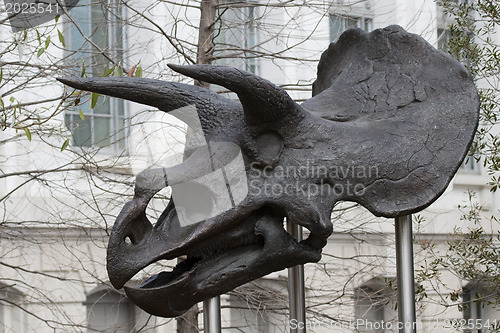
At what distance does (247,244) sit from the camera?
145cm

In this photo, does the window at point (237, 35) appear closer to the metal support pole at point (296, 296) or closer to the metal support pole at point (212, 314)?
the metal support pole at point (296, 296)

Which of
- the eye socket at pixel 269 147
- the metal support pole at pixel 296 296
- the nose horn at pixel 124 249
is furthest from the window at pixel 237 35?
the nose horn at pixel 124 249

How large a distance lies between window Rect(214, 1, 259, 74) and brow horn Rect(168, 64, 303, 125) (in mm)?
2818

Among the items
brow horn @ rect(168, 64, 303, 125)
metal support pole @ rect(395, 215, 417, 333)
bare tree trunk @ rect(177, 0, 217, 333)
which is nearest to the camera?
brow horn @ rect(168, 64, 303, 125)

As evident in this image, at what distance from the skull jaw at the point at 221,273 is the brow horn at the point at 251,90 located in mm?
192

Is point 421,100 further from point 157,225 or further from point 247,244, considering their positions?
point 157,225

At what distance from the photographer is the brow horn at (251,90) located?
1.29 m

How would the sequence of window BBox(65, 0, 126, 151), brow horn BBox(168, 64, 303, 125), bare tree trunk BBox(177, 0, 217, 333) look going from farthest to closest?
window BBox(65, 0, 126, 151), bare tree trunk BBox(177, 0, 217, 333), brow horn BBox(168, 64, 303, 125)

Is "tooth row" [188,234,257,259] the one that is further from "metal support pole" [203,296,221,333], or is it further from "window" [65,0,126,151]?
"window" [65,0,126,151]

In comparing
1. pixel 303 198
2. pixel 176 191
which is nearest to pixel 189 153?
pixel 176 191

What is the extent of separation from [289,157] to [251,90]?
0.57 ft

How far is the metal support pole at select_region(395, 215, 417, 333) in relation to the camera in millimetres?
1685

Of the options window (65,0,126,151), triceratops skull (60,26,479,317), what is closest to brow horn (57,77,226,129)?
triceratops skull (60,26,479,317)

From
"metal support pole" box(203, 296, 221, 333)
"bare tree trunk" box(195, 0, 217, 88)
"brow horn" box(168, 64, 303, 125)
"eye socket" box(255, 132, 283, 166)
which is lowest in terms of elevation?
"metal support pole" box(203, 296, 221, 333)
